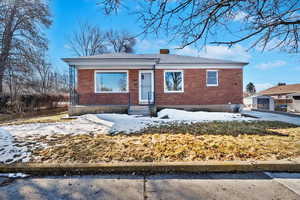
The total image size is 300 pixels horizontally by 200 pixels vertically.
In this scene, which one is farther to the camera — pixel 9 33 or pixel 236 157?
pixel 9 33

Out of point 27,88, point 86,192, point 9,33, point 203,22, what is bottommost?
point 86,192

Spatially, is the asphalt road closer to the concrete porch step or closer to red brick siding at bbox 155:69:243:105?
the concrete porch step

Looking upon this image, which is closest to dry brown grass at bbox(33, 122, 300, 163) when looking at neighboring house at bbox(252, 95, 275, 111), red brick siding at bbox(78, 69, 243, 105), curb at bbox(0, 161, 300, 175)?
curb at bbox(0, 161, 300, 175)

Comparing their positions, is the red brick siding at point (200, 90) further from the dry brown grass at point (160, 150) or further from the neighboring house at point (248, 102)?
the neighboring house at point (248, 102)

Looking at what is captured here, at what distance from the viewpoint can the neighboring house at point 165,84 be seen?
9.32 metres

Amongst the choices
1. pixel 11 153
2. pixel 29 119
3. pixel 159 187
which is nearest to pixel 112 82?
pixel 29 119

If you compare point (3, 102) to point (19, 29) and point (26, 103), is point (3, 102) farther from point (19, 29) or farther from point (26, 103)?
point (19, 29)

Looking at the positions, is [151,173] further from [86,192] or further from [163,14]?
[163,14]

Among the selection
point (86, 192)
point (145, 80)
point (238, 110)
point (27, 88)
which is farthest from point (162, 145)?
point (27, 88)

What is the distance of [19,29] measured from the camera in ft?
41.5

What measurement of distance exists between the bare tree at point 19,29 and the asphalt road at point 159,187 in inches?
563

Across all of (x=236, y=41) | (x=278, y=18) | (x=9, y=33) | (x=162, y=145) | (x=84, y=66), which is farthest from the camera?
(x=9, y=33)

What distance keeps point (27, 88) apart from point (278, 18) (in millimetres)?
16264

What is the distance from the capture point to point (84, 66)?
913 cm
